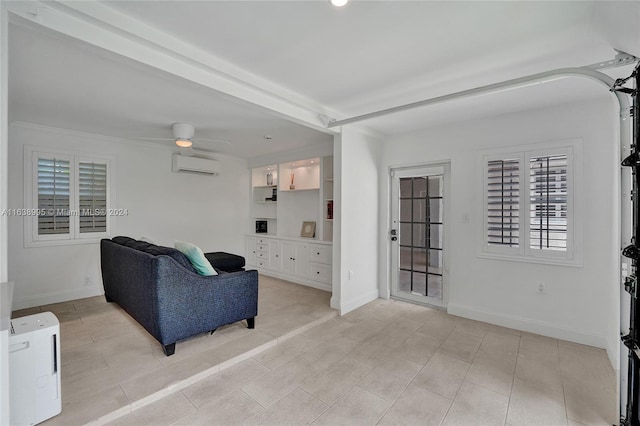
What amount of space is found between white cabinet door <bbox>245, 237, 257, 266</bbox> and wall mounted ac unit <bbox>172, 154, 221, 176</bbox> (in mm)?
1505

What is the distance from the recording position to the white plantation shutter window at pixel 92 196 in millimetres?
4164

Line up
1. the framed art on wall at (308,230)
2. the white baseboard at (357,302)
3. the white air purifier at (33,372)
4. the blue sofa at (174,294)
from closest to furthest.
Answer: the white air purifier at (33,372) < the blue sofa at (174,294) < the white baseboard at (357,302) < the framed art on wall at (308,230)

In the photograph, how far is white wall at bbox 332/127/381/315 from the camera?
A: 3.72m

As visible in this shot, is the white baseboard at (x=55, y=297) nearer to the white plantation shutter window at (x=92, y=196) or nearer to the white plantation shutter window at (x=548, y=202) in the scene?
the white plantation shutter window at (x=92, y=196)

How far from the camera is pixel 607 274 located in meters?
2.82

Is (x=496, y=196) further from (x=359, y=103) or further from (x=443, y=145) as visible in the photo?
(x=359, y=103)

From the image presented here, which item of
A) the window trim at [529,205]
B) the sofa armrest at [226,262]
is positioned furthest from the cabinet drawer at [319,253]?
the window trim at [529,205]

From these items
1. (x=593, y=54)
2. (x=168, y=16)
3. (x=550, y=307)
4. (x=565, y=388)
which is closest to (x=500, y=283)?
(x=550, y=307)

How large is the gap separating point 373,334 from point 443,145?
2515 mm

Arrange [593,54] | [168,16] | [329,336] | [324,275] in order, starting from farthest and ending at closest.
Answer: [324,275] < [329,336] < [593,54] < [168,16]

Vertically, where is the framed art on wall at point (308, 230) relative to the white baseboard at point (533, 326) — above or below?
above

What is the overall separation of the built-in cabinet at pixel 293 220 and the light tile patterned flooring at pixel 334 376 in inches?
59.5

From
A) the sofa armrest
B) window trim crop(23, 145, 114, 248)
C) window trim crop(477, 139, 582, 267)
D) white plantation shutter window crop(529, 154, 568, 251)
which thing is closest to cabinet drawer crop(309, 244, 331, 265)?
the sofa armrest

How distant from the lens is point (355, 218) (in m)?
3.92
